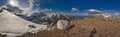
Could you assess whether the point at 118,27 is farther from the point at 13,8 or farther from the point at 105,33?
the point at 13,8

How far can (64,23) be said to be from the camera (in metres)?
42.8

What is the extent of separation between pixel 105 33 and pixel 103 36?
0.72 m

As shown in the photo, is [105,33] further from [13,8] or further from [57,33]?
[13,8]

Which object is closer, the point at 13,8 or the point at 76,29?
the point at 76,29

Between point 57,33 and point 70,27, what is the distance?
255cm

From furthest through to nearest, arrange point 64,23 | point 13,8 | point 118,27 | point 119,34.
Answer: point 13,8 → point 64,23 → point 118,27 → point 119,34

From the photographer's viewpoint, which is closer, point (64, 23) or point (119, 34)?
point (119, 34)

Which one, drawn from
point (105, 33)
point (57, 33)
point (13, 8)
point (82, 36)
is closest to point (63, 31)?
point (57, 33)

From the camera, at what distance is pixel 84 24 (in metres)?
39.7

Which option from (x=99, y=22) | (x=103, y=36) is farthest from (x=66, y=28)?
(x=103, y=36)

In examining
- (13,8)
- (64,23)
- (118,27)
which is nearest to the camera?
(118,27)

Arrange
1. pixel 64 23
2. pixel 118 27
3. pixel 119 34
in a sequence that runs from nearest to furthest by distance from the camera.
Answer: pixel 119 34 → pixel 118 27 → pixel 64 23

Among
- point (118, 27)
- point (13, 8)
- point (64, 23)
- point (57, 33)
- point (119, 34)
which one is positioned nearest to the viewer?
point (119, 34)

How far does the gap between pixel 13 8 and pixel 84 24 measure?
73.0 metres
